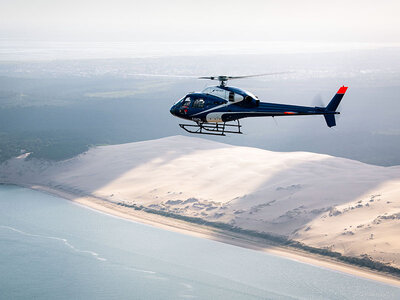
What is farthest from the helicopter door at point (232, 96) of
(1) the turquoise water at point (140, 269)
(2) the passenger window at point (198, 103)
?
(1) the turquoise water at point (140, 269)

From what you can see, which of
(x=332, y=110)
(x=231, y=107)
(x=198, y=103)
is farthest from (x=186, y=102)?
(x=332, y=110)

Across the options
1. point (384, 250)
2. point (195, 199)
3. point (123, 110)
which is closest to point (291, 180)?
point (195, 199)

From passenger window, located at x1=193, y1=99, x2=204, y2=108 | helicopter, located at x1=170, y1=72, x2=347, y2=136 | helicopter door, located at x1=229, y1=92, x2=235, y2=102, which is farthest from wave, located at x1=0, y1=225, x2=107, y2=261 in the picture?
helicopter door, located at x1=229, y1=92, x2=235, y2=102

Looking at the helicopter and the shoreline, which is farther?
the shoreline

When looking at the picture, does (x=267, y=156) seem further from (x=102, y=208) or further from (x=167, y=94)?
(x=167, y=94)

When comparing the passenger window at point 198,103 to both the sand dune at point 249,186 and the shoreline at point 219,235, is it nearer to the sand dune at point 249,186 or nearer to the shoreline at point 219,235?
the shoreline at point 219,235

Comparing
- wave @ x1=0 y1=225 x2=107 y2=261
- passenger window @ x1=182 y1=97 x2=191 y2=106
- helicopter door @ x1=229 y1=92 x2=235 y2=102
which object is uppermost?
helicopter door @ x1=229 y1=92 x2=235 y2=102

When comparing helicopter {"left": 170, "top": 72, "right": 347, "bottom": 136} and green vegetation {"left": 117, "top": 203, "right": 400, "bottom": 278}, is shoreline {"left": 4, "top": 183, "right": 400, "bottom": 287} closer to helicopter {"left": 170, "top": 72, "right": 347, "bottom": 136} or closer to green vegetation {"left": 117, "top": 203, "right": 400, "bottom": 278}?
green vegetation {"left": 117, "top": 203, "right": 400, "bottom": 278}
